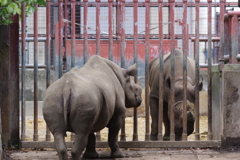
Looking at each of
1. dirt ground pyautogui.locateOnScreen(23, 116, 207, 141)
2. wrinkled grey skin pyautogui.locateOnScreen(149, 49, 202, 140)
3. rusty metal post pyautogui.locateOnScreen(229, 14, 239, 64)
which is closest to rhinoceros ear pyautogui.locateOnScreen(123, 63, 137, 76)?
wrinkled grey skin pyautogui.locateOnScreen(149, 49, 202, 140)

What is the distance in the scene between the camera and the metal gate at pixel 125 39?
7730 millimetres

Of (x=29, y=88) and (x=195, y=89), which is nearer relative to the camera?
(x=195, y=89)

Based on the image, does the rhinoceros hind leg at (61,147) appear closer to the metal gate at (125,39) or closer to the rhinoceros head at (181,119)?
the metal gate at (125,39)

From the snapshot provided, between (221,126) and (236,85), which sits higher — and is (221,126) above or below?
below

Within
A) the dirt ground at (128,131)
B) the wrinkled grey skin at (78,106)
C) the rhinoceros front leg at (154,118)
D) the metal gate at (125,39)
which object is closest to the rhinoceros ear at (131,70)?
the metal gate at (125,39)

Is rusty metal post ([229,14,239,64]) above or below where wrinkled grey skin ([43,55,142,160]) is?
above

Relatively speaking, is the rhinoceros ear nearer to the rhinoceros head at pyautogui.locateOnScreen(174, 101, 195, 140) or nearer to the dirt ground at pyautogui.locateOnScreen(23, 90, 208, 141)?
the rhinoceros head at pyautogui.locateOnScreen(174, 101, 195, 140)

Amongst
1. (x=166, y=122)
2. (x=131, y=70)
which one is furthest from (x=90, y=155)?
(x=166, y=122)

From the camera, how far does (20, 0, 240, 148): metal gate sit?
7.73m

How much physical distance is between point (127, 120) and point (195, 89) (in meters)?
4.77

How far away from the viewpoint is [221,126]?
24.7 ft

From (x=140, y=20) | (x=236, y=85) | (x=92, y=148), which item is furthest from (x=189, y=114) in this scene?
(x=140, y=20)

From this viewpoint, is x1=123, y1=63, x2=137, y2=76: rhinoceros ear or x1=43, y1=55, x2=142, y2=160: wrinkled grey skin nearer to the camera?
x1=43, y1=55, x2=142, y2=160: wrinkled grey skin

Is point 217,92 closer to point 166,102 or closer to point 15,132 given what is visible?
point 166,102
